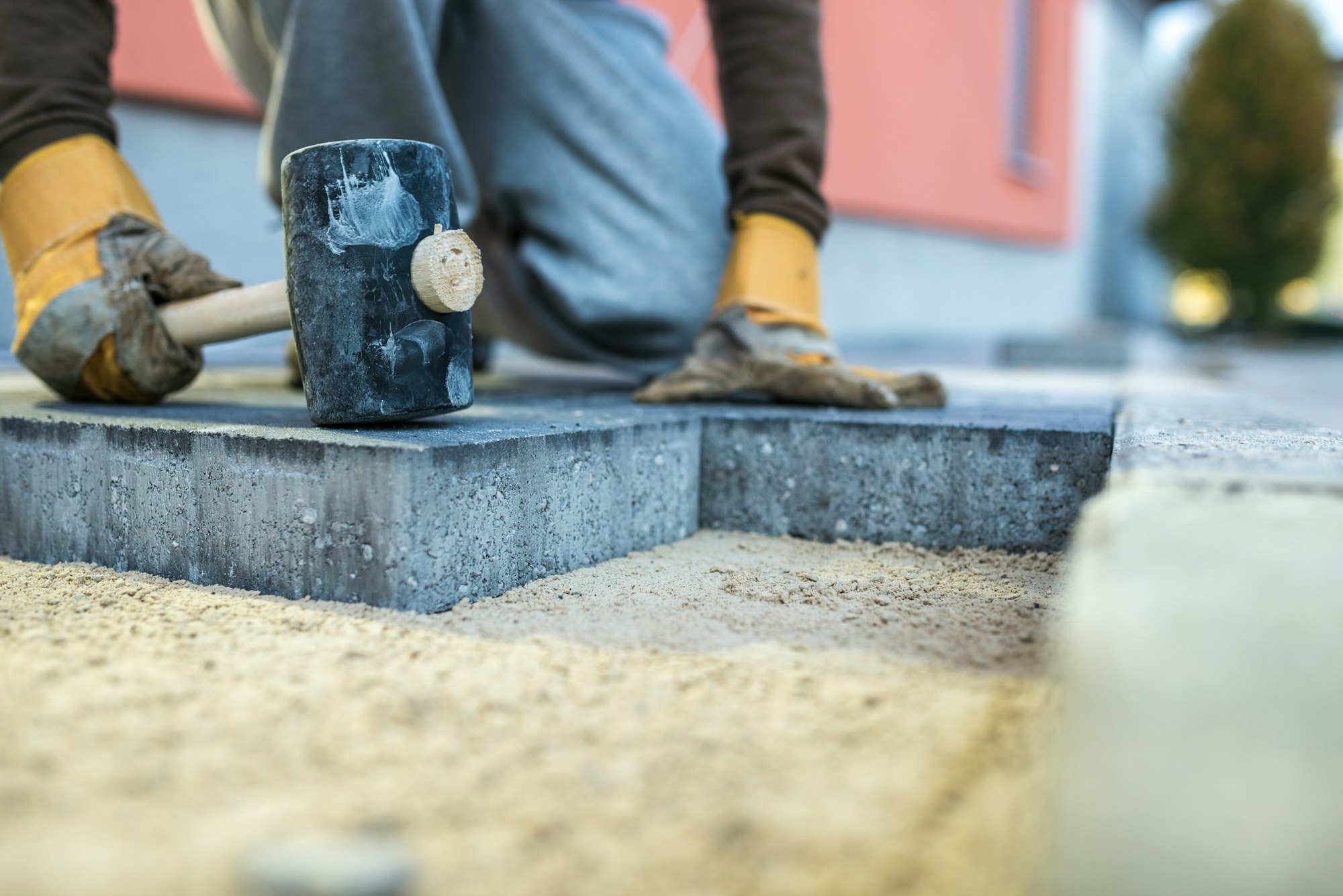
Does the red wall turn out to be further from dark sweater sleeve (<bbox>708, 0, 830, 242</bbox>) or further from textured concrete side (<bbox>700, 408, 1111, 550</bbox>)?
textured concrete side (<bbox>700, 408, 1111, 550</bbox>)

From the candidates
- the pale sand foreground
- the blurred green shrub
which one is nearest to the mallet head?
the pale sand foreground

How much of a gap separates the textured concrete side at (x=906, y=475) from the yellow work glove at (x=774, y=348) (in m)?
0.07

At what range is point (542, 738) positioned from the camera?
0.71 metres

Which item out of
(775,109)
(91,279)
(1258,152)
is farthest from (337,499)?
(1258,152)

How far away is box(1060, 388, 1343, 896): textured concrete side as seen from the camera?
49 cm

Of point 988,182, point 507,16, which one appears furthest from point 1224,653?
point 988,182

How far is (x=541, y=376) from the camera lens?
247 cm

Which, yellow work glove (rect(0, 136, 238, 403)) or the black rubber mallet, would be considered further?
yellow work glove (rect(0, 136, 238, 403))

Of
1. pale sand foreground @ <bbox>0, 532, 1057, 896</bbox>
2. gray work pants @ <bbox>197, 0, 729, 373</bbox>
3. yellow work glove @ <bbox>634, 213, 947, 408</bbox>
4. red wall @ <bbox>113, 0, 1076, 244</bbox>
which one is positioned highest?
red wall @ <bbox>113, 0, 1076, 244</bbox>

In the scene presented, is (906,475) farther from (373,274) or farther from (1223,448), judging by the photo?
(373,274)

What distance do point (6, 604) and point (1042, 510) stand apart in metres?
1.22

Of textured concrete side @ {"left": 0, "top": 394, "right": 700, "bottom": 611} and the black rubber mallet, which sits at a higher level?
the black rubber mallet

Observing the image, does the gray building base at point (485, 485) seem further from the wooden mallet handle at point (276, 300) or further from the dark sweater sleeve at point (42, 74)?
the dark sweater sleeve at point (42, 74)

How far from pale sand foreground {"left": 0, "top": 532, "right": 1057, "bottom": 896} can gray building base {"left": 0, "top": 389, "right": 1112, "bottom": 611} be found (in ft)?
0.21
